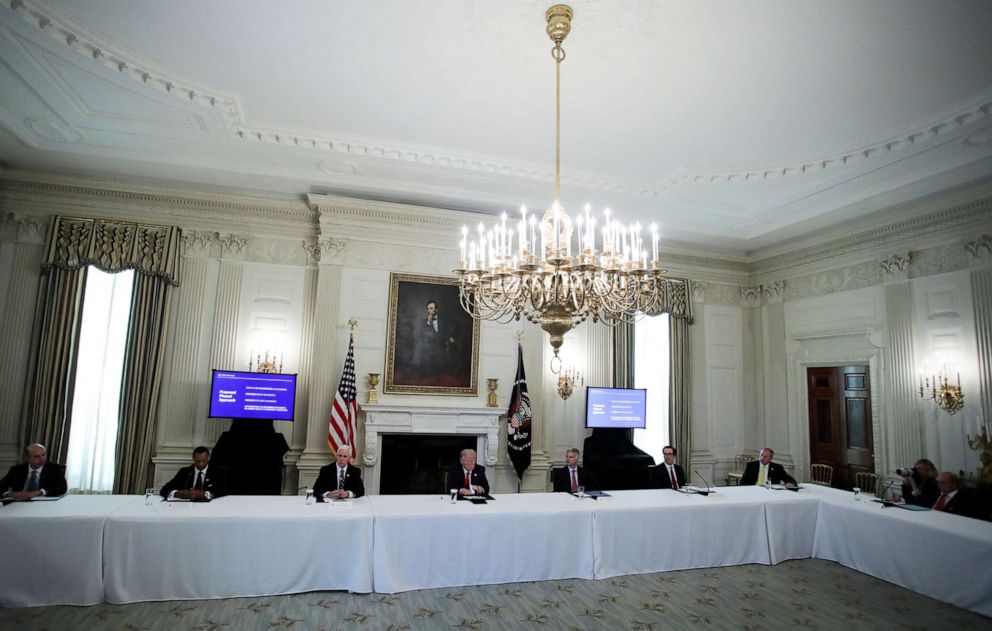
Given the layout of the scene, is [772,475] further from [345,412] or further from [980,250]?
[345,412]

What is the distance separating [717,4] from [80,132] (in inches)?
243

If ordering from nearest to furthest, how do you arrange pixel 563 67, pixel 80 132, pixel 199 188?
1. pixel 563 67
2. pixel 80 132
3. pixel 199 188

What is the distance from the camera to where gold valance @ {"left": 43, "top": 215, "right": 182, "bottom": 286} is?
659cm

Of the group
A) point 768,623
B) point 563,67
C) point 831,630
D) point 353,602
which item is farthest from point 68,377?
point 831,630

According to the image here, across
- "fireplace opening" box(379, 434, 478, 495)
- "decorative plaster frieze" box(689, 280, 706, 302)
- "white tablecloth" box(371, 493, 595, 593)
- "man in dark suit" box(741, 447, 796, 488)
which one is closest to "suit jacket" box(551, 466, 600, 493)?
"white tablecloth" box(371, 493, 595, 593)

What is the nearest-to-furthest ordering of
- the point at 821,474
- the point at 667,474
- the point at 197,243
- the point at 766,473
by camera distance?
1. the point at 667,474
2. the point at 766,473
3. the point at 197,243
4. the point at 821,474

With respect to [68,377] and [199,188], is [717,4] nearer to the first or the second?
[199,188]

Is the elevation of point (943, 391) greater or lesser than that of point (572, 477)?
greater

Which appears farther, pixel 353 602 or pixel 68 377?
pixel 68 377

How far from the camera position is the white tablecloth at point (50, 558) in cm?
374

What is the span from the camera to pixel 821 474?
26.1ft

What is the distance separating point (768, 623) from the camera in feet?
13.0

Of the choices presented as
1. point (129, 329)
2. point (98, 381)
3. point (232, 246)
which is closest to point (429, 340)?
point (232, 246)

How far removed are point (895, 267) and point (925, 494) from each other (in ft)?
9.98
